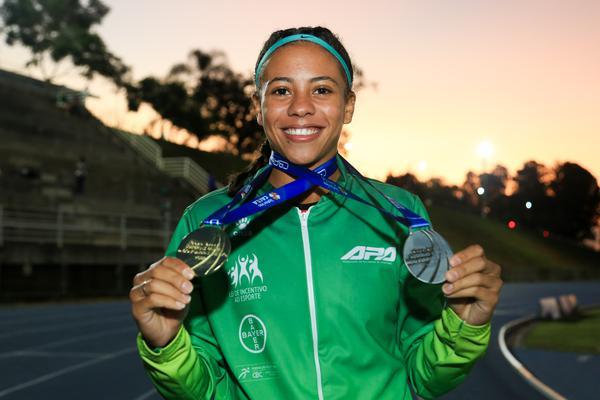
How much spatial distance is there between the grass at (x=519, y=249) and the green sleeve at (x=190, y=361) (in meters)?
52.7

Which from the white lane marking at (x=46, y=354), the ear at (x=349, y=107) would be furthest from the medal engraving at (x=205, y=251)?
the white lane marking at (x=46, y=354)

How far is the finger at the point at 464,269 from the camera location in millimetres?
2107

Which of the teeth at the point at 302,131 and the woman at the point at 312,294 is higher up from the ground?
the teeth at the point at 302,131

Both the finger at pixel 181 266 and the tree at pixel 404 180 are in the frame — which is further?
the tree at pixel 404 180

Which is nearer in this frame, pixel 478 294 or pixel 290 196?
pixel 478 294

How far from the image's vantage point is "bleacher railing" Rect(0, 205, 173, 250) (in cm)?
2425

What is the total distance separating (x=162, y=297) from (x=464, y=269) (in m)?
0.80

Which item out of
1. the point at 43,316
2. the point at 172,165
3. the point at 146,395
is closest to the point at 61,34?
the point at 172,165

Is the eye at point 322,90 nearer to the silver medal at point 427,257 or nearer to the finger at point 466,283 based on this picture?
the silver medal at point 427,257

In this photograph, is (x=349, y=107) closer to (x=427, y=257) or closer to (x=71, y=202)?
(x=427, y=257)

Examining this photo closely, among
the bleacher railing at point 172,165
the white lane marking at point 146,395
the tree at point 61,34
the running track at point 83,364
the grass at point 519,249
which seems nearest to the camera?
the white lane marking at point 146,395

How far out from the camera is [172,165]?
43.6 meters

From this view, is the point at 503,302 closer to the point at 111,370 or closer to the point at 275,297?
the point at 111,370

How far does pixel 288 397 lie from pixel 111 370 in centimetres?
931
